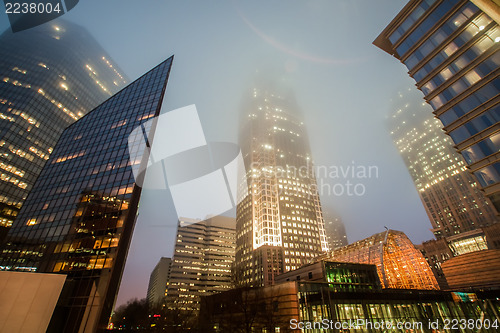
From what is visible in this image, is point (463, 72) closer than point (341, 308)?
Yes

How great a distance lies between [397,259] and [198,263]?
466 feet

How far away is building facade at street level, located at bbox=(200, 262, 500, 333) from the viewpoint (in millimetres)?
32062

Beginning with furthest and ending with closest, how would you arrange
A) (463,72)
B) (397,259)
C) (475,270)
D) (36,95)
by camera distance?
(36,95) < (397,259) < (475,270) < (463,72)

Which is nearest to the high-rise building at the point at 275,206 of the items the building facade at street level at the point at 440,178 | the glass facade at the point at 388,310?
the building facade at street level at the point at 440,178

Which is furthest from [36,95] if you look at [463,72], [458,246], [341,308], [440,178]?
[440,178]

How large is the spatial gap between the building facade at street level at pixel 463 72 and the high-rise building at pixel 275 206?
8821 centimetres

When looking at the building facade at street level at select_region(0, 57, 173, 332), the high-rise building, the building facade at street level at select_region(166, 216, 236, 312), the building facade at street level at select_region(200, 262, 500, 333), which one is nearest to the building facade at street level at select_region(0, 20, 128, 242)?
the building facade at street level at select_region(0, 57, 173, 332)

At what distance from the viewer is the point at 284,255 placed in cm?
10588

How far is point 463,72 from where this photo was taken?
27641 millimetres

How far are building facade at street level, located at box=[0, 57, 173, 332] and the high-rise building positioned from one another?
234 feet

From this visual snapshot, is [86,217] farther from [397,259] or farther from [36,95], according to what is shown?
[397,259]

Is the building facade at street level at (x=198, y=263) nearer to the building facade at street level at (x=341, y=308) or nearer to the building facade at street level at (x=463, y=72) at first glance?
the building facade at street level at (x=341, y=308)

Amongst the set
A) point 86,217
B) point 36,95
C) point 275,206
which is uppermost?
point 36,95

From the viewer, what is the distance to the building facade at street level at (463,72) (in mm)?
24641
